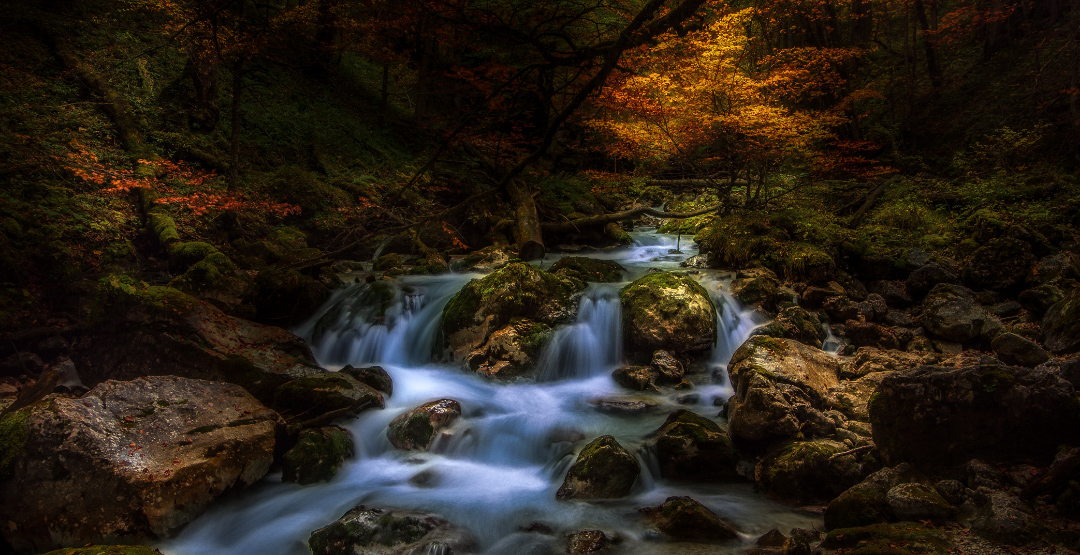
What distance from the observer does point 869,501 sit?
3.63 m

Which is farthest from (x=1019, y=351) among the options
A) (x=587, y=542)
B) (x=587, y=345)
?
(x=587, y=345)

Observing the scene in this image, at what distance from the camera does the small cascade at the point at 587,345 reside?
7.98 m

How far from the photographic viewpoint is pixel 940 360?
6418 mm

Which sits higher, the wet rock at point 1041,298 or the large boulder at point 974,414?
the wet rock at point 1041,298

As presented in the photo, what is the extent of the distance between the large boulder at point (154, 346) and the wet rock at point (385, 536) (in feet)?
8.54

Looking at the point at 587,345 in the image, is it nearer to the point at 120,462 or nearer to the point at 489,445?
the point at 489,445

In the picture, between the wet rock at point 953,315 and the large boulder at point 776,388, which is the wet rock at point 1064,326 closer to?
the wet rock at point 953,315

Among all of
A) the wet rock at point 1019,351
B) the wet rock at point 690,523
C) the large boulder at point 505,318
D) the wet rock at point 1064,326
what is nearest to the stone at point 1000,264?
the wet rock at point 1064,326

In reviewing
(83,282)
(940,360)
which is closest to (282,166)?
(83,282)

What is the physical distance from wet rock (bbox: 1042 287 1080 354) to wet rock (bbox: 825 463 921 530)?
12.8 feet

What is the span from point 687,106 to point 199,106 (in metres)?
12.2

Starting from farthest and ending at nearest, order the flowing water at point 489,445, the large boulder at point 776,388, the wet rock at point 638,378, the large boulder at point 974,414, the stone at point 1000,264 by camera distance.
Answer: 1. the stone at point 1000,264
2. the wet rock at point 638,378
3. the large boulder at point 776,388
4. the flowing water at point 489,445
5. the large boulder at point 974,414

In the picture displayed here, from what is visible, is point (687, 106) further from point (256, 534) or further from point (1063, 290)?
point (256, 534)

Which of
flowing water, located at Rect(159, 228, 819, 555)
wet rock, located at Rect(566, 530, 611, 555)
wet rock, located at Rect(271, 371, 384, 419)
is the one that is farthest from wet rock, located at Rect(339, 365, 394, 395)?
wet rock, located at Rect(566, 530, 611, 555)
